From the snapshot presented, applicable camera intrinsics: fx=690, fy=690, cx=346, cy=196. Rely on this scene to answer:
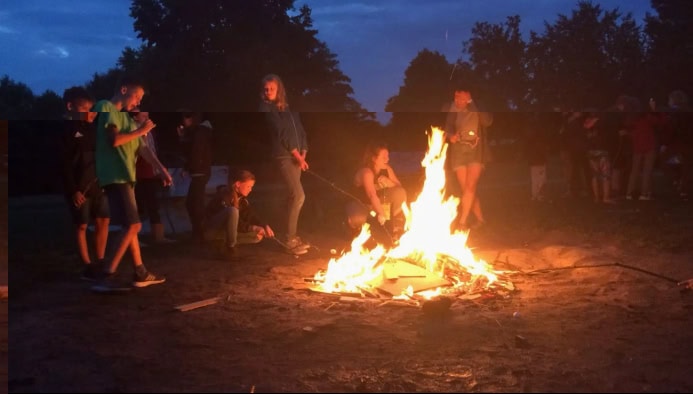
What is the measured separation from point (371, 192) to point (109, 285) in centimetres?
343

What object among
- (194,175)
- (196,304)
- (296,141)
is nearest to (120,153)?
(196,304)

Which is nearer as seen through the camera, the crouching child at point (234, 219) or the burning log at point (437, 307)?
the burning log at point (437, 307)

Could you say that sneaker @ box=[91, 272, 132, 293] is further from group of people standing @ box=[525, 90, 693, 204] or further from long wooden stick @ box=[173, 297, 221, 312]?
group of people standing @ box=[525, 90, 693, 204]

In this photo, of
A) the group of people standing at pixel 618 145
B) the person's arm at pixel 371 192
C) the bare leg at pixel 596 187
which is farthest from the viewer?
the bare leg at pixel 596 187

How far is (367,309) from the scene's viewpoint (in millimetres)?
5750

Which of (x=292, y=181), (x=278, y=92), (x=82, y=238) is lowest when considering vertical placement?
(x=82, y=238)

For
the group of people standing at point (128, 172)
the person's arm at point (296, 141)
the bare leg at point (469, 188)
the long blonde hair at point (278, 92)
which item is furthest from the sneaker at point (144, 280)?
the bare leg at point (469, 188)

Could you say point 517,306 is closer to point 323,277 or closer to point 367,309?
point 367,309

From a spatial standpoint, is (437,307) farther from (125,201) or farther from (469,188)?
(469,188)

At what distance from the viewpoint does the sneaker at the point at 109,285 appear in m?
6.21

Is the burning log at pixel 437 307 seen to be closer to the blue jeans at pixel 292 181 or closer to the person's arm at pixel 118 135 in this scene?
the person's arm at pixel 118 135

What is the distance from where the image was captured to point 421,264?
7.10 metres

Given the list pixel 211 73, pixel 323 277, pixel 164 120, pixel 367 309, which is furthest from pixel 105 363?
pixel 164 120

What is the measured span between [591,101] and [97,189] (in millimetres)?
12986
